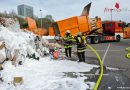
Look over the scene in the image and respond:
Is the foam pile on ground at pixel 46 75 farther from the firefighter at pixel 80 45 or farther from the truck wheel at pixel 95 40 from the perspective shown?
the truck wheel at pixel 95 40

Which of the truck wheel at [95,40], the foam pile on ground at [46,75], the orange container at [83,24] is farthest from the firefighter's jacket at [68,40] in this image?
the truck wheel at [95,40]

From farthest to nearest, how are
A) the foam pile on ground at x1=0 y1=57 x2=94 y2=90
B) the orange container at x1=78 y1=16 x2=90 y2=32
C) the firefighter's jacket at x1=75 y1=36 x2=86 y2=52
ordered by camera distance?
the orange container at x1=78 y1=16 x2=90 y2=32 < the firefighter's jacket at x1=75 y1=36 x2=86 y2=52 < the foam pile on ground at x1=0 y1=57 x2=94 y2=90

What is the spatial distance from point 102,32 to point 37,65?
854 inches

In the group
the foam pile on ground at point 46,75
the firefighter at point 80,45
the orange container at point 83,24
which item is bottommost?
the foam pile on ground at point 46,75

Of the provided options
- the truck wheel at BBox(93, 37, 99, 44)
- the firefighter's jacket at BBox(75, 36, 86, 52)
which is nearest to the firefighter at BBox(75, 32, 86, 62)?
the firefighter's jacket at BBox(75, 36, 86, 52)

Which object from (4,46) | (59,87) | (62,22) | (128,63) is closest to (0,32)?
(4,46)

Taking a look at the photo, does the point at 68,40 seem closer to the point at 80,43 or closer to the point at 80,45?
the point at 80,45

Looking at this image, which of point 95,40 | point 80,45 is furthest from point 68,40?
point 95,40

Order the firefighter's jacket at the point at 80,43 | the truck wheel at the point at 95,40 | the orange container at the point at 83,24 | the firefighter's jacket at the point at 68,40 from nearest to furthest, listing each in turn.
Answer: the firefighter's jacket at the point at 80,43 < the firefighter's jacket at the point at 68,40 < the orange container at the point at 83,24 < the truck wheel at the point at 95,40

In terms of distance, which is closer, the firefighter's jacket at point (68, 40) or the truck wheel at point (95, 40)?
the firefighter's jacket at point (68, 40)

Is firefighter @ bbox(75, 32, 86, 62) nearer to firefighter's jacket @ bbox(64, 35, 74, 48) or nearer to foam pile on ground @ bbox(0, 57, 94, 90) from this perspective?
foam pile on ground @ bbox(0, 57, 94, 90)

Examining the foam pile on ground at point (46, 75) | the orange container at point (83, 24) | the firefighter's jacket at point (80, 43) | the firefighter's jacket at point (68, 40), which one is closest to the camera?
the foam pile on ground at point (46, 75)

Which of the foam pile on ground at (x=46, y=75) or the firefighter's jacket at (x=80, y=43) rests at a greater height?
the firefighter's jacket at (x=80, y=43)

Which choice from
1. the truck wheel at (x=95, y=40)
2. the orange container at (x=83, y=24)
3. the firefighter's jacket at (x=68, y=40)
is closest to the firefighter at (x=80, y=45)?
the firefighter's jacket at (x=68, y=40)
